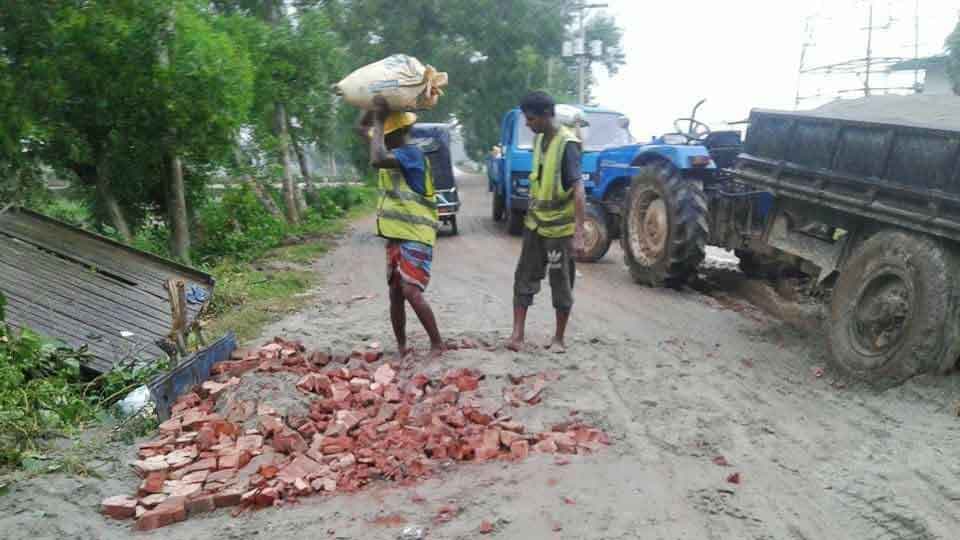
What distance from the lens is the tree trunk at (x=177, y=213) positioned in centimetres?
981

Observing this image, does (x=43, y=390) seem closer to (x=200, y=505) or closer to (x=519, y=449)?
(x=200, y=505)

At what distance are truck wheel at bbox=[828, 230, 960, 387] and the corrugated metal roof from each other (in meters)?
4.87

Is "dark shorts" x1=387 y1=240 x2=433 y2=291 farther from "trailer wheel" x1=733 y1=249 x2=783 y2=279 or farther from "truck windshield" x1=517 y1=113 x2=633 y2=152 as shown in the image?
"truck windshield" x1=517 y1=113 x2=633 y2=152

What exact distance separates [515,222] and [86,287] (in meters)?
8.75

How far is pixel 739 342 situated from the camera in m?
6.28

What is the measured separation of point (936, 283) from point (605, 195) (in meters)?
6.17

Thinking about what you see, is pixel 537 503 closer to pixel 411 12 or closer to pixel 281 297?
pixel 281 297

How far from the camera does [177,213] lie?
1008 cm

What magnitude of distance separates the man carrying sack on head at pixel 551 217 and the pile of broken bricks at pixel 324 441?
2.92ft

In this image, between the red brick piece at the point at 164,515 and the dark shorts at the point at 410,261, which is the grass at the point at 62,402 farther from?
the dark shorts at the point at 410,261

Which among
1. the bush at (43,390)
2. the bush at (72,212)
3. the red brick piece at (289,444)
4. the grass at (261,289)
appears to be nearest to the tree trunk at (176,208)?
the grass at (261,289)

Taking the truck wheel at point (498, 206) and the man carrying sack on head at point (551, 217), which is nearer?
the man carrying sack on head at point (551, 217)

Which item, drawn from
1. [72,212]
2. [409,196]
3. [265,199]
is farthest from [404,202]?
[72,212]

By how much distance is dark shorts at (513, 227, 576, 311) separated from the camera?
18.2 ft
